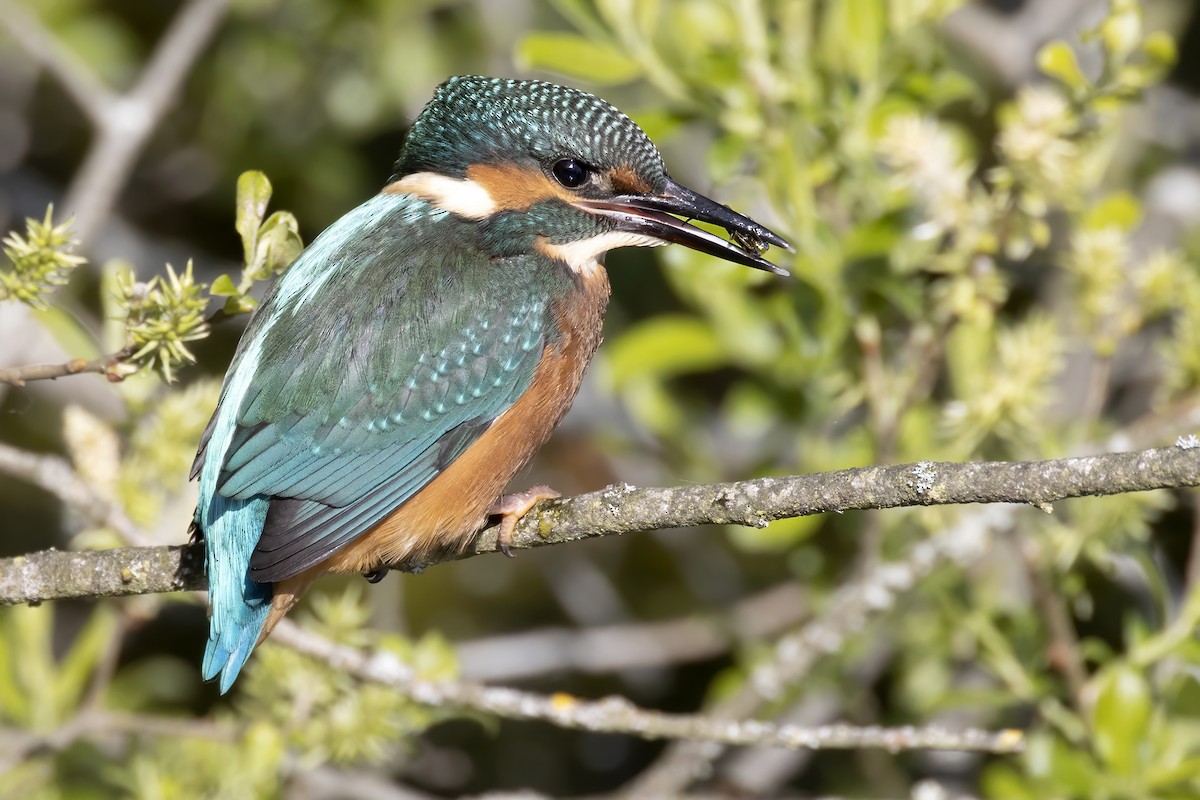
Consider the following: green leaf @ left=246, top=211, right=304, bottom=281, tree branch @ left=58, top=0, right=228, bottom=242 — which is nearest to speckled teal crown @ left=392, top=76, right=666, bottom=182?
green leaf @ left=246, top=211, right=304, bottom=281

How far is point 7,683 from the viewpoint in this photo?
296cm

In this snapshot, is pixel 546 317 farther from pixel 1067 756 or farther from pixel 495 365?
pixel 1067 756

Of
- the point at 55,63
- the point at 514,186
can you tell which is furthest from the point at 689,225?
the point at 55,63

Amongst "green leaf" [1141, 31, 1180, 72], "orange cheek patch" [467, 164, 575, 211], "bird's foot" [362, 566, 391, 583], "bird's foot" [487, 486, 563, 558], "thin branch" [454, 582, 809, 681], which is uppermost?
"green leaf" [1141, 31, 1180, 72]

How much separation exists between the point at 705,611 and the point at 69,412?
1721mm

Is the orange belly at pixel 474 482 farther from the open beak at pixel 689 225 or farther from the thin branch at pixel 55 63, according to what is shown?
the thin branch at pixel 55 63

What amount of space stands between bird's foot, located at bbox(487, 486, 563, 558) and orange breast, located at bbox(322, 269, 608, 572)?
0.11 feet

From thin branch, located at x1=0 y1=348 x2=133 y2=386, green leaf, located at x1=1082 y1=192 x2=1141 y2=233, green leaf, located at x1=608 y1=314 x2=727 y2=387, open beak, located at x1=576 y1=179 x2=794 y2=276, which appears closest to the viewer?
thin branch, located at x1=0 y1=348 x2=133 y2=386

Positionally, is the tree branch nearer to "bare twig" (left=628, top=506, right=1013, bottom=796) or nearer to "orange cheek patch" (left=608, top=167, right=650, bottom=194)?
"orange cheek patch" (left=608, top=167, right=650, bottom=194)

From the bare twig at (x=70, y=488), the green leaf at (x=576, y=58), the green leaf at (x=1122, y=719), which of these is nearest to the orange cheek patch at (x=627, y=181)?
the green leaf at (x=576, y=58)

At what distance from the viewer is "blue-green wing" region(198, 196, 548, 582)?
2.38 meters

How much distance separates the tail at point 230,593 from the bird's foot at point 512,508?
0.39 m

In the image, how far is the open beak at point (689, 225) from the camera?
2484 mm

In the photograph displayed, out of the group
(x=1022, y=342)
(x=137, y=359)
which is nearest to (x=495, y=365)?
(x=137, y=359)
